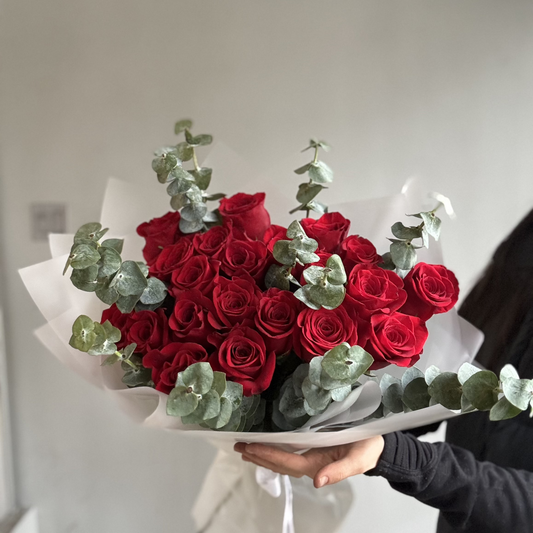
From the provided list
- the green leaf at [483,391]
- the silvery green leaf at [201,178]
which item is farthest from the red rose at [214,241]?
the green leaf at [483,391]

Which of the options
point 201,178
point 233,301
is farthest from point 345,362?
point 201,178

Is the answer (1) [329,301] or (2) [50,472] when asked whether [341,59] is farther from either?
(2) [50,472]

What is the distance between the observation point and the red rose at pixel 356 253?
0.55 meters

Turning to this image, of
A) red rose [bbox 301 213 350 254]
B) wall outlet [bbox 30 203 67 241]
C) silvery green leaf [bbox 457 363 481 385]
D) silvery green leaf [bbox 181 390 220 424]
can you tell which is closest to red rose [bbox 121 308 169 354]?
silvery green leaf [bbox 181 390 220 424]

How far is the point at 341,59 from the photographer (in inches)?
50.3

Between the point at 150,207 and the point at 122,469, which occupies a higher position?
the point at 150,207

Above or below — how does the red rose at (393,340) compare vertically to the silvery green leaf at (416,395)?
above

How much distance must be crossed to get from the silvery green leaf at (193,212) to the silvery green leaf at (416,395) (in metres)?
0.34

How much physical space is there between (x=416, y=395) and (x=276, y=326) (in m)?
0.18

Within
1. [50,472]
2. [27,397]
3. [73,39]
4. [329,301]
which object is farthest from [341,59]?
[50,472]

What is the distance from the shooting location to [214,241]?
577mm

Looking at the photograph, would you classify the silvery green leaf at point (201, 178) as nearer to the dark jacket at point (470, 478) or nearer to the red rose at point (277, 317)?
the red rose at point (277, 317)

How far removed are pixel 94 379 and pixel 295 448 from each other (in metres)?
0.28

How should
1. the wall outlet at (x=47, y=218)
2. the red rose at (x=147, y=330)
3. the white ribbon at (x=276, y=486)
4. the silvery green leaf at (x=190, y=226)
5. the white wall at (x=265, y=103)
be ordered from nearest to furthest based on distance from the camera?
the red rose at (x=147, y=330), the silvery green leaf at (x=190, y=226), the white ribbon at (x=276, y=486), the white wall at (x=265, y=103), the wall outlet at (x=47, y=218)
